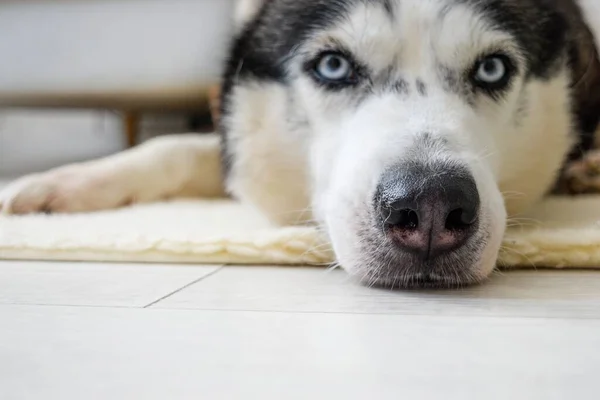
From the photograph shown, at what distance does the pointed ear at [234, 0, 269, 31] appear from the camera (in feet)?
5.57

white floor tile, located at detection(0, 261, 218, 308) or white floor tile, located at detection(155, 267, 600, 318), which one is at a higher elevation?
white floor tile, located at detection(155, 267, 600, 318)

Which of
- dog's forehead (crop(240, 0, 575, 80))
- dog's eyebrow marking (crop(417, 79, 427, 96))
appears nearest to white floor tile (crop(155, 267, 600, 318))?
dog's eyebrow marking (crop(417, 79, 427, 96))

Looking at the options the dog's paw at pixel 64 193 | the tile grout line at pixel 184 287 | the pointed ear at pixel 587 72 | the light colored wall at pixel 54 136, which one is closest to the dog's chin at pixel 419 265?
the tile grout line at pixel 184 287

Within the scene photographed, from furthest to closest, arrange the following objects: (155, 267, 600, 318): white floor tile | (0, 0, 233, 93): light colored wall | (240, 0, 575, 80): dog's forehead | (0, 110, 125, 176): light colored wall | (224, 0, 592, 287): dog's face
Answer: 1. (0, 110, 125, 176): light colored wall
2. (0, 0, 233, 93): light colored wall
3. (240, 0, 575, 80): dog's forehead
4. (224, 0, 592, 287): dog's face
5. (155, 267, 600, 318): white floor tile

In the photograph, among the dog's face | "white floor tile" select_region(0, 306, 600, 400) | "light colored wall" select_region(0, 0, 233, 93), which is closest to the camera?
"white floor tile" select_region(0, 306, 600, 400)

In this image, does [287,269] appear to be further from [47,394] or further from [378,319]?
[47,394]

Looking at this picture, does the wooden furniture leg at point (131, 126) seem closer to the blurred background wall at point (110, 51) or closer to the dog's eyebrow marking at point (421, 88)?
the blurred background wall at point (110, 51)

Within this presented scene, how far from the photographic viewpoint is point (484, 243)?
3.39 ft

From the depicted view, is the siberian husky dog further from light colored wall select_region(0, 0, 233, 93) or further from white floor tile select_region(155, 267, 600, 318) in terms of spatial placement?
light colored wall select_region(0, 0, 233, 93)

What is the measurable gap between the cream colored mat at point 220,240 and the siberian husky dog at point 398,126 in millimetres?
67

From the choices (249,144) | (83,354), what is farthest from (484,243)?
(249,144)

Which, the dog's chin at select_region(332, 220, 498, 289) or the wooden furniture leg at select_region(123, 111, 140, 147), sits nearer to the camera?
the dog's chin at select_region(332, 220, 498, 289)

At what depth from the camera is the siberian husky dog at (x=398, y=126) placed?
102 cm

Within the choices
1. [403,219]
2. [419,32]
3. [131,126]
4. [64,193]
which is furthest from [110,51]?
[403,219]
